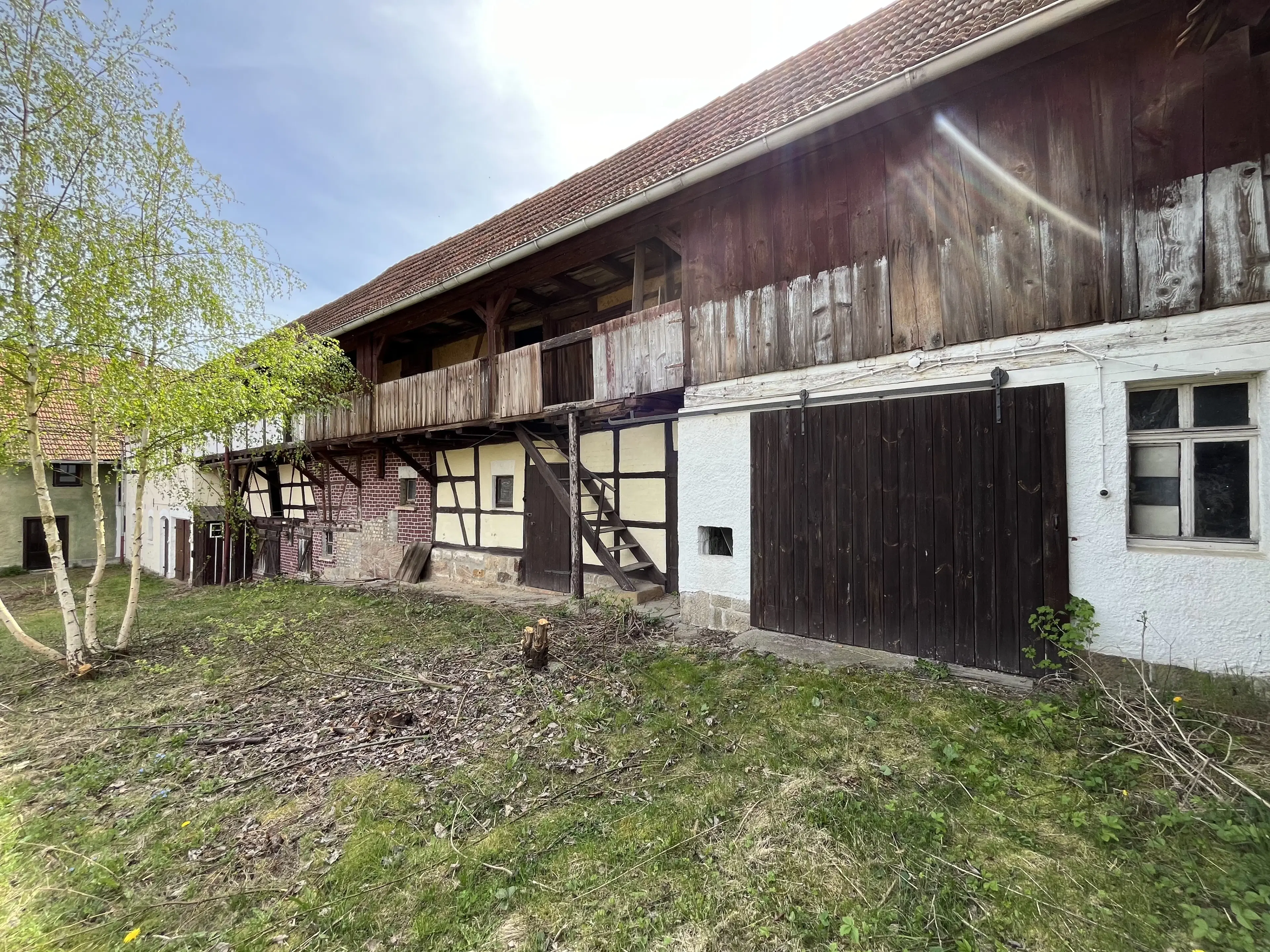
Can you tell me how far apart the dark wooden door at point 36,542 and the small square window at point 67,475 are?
3.91 feet

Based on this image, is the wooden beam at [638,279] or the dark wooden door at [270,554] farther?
the dark wooden door at [270,554]

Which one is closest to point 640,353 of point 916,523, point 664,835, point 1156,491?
point 916,523

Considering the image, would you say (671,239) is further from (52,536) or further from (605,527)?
(52,536)

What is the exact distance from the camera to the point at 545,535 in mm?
8133

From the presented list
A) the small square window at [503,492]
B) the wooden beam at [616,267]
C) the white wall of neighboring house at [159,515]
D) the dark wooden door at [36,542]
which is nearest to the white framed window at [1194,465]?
the wooden beam at [616,267]

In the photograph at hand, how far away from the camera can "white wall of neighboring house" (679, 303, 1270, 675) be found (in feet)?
8.93

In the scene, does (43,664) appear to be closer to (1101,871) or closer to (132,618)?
(132,618)

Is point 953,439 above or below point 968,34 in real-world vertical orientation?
below

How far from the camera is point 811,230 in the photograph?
4410 millimetres

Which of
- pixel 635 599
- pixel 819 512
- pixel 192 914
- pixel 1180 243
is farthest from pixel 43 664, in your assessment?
pixel 1180 243

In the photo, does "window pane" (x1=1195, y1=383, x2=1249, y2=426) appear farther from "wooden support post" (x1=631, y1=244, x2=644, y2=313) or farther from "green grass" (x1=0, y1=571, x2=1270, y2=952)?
"wooden support post" (x1=631, y1=244, x2=644, y2=313)

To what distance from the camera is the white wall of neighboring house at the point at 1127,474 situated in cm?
272

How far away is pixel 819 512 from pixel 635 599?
2.81m

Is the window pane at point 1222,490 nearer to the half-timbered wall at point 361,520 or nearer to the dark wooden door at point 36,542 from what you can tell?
the half-timbered wall at point 361,520
